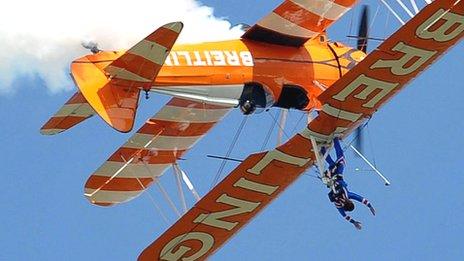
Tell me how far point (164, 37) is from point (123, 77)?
3.31ft

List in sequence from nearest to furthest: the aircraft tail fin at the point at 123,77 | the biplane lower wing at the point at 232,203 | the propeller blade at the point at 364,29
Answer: the aircraft tail fin at the point at 123,77 < the biplane lower wing at the point at 232,203 < the propeller blade at the point at 364,29

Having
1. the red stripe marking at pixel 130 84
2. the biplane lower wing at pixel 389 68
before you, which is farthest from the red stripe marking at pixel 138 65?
the biplane lower wing at pixel 389 68

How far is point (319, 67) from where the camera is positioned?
27.6 m

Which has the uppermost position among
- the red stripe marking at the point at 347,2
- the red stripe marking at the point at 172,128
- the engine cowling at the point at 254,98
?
the red stripe marking at the point at 347,2

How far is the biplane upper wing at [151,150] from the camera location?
93.7 ft

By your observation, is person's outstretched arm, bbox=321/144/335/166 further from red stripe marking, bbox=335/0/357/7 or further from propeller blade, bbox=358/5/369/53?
propeller blade, bbox=358/5/369/53

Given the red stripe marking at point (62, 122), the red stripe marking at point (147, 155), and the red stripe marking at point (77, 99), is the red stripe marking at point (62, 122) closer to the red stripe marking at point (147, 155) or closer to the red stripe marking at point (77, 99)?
the red stripe marking at point (77, 99)

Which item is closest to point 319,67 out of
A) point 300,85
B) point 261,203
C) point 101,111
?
point 300,85

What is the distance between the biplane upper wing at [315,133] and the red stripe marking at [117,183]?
4.64 feet

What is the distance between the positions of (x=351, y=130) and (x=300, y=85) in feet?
3.66

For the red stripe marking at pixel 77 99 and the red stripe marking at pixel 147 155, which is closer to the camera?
the red stripe marking at pixel 77 99

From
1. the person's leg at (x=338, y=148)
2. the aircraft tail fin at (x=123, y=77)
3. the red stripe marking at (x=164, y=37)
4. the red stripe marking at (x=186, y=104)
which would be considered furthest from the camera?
the red stripe marking at (x=186, y=104)

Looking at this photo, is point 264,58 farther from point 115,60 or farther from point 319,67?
point 115,60

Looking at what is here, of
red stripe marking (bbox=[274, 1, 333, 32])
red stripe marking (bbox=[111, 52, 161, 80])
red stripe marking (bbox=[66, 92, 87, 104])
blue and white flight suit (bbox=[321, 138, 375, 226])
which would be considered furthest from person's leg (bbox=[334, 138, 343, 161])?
red stripe marking (bbox=[66, 92, 87, 104])
